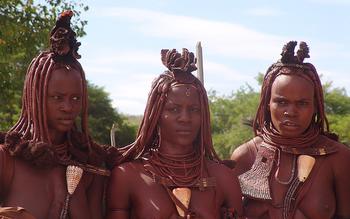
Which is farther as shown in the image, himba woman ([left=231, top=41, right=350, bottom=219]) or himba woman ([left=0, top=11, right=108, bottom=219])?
himba woman ([left=231, top=41, right=350, bottom=219])

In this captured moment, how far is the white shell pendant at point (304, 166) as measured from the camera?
4973mm

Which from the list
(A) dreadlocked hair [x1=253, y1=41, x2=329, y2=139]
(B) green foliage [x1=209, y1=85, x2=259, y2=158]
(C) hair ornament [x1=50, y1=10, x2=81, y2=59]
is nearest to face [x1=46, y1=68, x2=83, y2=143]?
(C) hair ornament [x1=50, y1=10, x2=81, y2=59]

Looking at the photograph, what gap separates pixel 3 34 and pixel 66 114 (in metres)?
5.77

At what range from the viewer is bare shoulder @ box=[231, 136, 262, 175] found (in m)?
5.23

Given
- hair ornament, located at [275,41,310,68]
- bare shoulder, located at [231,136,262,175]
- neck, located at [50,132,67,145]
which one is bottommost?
bare shoulder, located at [231,136,262,175]

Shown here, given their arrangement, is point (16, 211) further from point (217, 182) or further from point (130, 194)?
point (217, 182)

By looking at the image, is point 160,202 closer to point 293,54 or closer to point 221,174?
point 221,174

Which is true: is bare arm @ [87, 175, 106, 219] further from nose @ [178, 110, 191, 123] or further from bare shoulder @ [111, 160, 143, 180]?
nose @ [178, 110, 191, 123]

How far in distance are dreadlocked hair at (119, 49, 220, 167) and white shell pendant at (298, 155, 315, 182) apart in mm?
625

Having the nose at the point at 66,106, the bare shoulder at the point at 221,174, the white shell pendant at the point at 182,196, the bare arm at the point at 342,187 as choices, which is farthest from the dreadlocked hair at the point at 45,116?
the bare arm at the point at 342,187

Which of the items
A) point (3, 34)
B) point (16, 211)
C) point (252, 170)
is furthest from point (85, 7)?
point (16, 211)

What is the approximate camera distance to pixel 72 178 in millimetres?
4469

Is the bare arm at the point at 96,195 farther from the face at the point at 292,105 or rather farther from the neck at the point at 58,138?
the face at the point at 292,105

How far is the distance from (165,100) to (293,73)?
957 millimetres
